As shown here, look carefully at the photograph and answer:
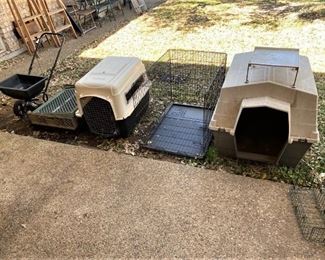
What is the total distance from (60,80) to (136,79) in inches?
82.4

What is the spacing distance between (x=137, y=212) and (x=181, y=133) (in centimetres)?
116

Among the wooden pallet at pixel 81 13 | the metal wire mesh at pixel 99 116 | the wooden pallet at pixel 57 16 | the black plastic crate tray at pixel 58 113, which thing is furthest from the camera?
the wooden pallet at pixel 81 13

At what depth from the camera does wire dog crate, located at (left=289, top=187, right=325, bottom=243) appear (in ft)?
7.10

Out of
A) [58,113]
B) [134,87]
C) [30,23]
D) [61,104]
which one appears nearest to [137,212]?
[134,87]

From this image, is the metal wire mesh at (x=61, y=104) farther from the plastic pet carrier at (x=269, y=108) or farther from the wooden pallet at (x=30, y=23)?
the wooden pallet at (x=30, y=23)

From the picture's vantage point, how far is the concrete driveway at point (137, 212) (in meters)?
2.18

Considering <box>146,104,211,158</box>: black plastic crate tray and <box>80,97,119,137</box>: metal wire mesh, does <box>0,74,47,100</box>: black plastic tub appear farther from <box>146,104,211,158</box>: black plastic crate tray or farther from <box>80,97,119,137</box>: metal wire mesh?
<box>146,104,211,158</box>: black plastic crate tray

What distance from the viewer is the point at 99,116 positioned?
10.3 feet

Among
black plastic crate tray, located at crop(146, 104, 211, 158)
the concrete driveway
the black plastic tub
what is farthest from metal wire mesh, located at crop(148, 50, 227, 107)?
the black plastic tub

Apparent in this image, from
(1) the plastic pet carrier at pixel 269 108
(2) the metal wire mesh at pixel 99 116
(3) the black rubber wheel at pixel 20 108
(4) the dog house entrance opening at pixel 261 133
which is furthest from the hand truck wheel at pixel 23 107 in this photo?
(4) the dog house entrance opening at pixel 261 133

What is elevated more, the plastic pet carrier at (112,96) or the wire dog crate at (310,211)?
the plastic pet carrier at (112,96)

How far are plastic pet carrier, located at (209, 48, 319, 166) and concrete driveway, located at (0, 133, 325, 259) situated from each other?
0.33 metres

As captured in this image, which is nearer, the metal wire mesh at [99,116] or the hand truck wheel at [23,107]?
the metal wire mesh at [99,116]

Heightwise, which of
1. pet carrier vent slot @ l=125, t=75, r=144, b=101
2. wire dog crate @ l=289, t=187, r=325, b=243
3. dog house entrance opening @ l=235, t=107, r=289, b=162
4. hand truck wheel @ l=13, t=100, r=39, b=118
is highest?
pet carrier vent slot @ l=125, t=75, r=144, b=101
